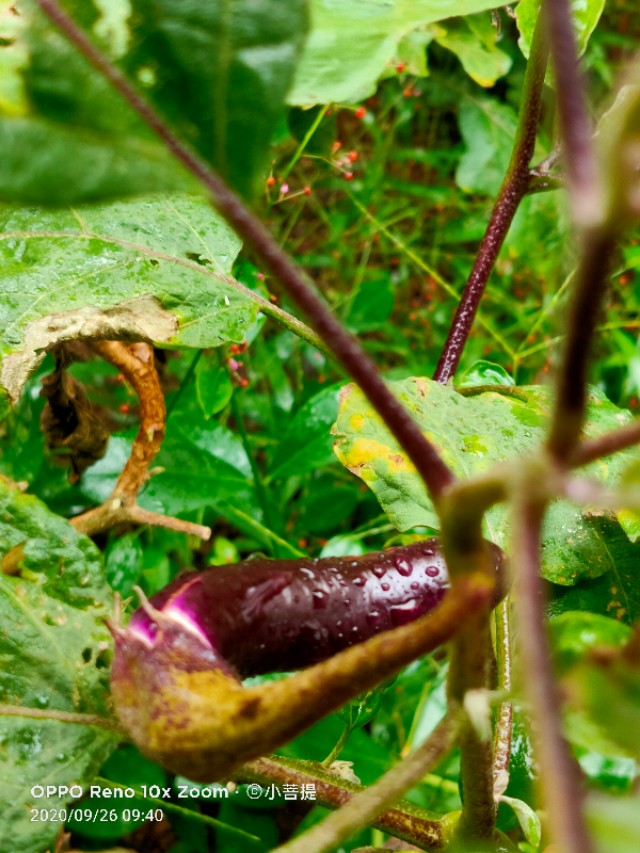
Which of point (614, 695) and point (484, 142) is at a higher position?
point (484, 142)

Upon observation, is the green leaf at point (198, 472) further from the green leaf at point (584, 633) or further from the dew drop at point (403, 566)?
the green leaf at point (584, 633)

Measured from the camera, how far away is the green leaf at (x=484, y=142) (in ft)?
5.05

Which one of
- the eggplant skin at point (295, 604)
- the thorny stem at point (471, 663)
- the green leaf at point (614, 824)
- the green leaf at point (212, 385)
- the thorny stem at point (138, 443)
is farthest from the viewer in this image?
the green leaf at point (212, 385)

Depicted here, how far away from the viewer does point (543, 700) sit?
0.82ft

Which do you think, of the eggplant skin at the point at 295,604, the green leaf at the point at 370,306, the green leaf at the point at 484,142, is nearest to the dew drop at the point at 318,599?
the eggplant skin at the point at 295,604

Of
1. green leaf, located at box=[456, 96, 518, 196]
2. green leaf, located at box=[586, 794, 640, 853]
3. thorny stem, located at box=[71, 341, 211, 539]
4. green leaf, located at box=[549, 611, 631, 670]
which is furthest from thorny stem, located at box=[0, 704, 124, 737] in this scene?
green leaf, located at box=[456, 96, 518, 196]

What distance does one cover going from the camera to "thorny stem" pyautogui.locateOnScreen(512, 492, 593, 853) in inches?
8.7

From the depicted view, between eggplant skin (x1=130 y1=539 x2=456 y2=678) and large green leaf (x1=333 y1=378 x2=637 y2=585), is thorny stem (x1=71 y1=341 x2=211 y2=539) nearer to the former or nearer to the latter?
large green leaf (x1=333 y1=378 x2=637 y2=585)

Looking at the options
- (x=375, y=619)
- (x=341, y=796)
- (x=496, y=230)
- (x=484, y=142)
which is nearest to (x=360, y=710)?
(x=341, y=796)

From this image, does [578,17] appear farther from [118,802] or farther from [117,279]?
[118,802]

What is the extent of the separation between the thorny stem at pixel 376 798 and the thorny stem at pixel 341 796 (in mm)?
228

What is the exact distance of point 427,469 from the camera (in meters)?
0.33

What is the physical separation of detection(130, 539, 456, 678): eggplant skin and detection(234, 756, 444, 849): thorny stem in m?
0.13

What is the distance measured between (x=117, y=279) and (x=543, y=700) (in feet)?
2.03
